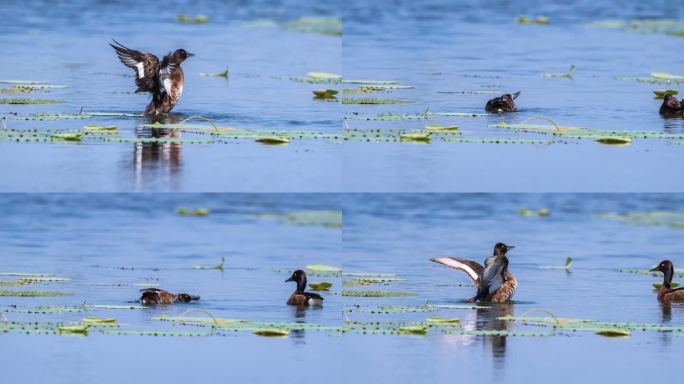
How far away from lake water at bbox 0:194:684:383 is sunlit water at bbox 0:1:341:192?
1.17m

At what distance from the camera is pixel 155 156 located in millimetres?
21422

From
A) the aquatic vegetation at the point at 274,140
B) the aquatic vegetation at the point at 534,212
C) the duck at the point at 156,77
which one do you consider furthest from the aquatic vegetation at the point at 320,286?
the aquatic vegetation at the point at 534,212

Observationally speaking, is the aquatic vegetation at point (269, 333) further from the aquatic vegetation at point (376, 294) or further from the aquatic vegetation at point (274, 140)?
the aquatic vegetation at point (274, 140)

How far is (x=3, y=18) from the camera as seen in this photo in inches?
1378

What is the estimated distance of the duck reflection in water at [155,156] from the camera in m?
21.0

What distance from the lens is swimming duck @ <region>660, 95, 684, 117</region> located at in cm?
2355

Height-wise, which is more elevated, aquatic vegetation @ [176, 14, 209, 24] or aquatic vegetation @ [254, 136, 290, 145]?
aquatic vegetation @ [176, 14, 209, 24]

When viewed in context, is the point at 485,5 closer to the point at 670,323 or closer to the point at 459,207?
the point at 459,207

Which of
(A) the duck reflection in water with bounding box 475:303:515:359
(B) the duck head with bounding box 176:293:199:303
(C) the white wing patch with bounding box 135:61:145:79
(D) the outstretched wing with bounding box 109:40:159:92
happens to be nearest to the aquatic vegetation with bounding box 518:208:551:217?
Answer: (D) the outstretched wing with bounding box 109:40:159:92

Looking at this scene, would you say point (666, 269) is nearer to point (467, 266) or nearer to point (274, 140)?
point (467, 266)

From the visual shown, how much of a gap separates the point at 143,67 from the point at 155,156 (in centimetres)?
146

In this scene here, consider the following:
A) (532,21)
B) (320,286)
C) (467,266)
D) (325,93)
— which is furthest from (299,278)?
(532,21)

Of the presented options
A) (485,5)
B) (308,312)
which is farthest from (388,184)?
(485,5)

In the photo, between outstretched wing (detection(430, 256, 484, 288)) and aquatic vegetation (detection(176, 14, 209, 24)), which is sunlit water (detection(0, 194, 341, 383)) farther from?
aquatic vegetation (detection(176, 14, 209, 24))
